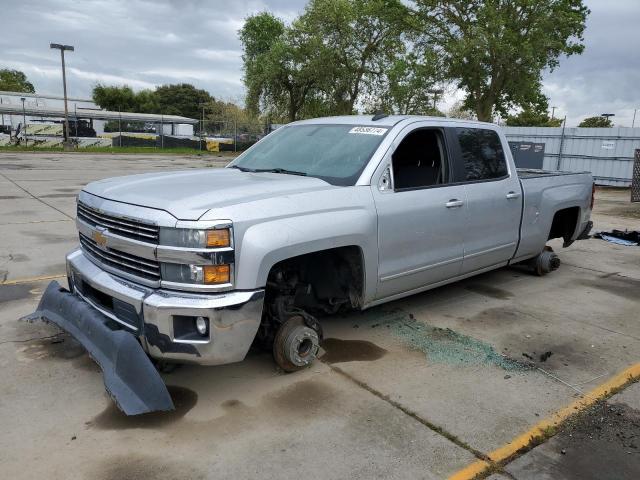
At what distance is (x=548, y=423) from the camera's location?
3.29 meters

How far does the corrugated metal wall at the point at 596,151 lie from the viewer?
19094 mm

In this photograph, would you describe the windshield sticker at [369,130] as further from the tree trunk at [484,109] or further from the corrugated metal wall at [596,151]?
the tree trunk at [484,109]

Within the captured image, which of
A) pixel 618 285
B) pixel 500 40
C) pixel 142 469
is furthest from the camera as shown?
pixel 500 40

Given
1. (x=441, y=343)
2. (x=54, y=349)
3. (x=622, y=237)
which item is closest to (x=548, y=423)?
(x=441, y=343)

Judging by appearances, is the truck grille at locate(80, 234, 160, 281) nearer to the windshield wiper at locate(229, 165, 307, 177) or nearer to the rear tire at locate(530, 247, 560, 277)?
the windshield wiper at locate(229, 165, 307, 177)

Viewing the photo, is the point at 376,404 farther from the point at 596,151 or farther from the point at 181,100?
the point at 181,100

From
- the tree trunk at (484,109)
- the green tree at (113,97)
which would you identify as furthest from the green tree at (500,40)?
the green tree at (113,97)

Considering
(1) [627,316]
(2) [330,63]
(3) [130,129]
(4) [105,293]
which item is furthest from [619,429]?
(3) [130,129]

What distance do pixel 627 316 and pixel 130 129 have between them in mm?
53147

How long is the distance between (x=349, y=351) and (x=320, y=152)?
1653mm

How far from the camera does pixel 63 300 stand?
3775 mm

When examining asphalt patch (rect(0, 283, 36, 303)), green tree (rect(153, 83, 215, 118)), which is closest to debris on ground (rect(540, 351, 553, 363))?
asphalt patch (rect(0, 283, 36, 303))

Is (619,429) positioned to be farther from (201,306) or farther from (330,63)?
(330,63)

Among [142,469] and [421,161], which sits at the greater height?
[421,161]
